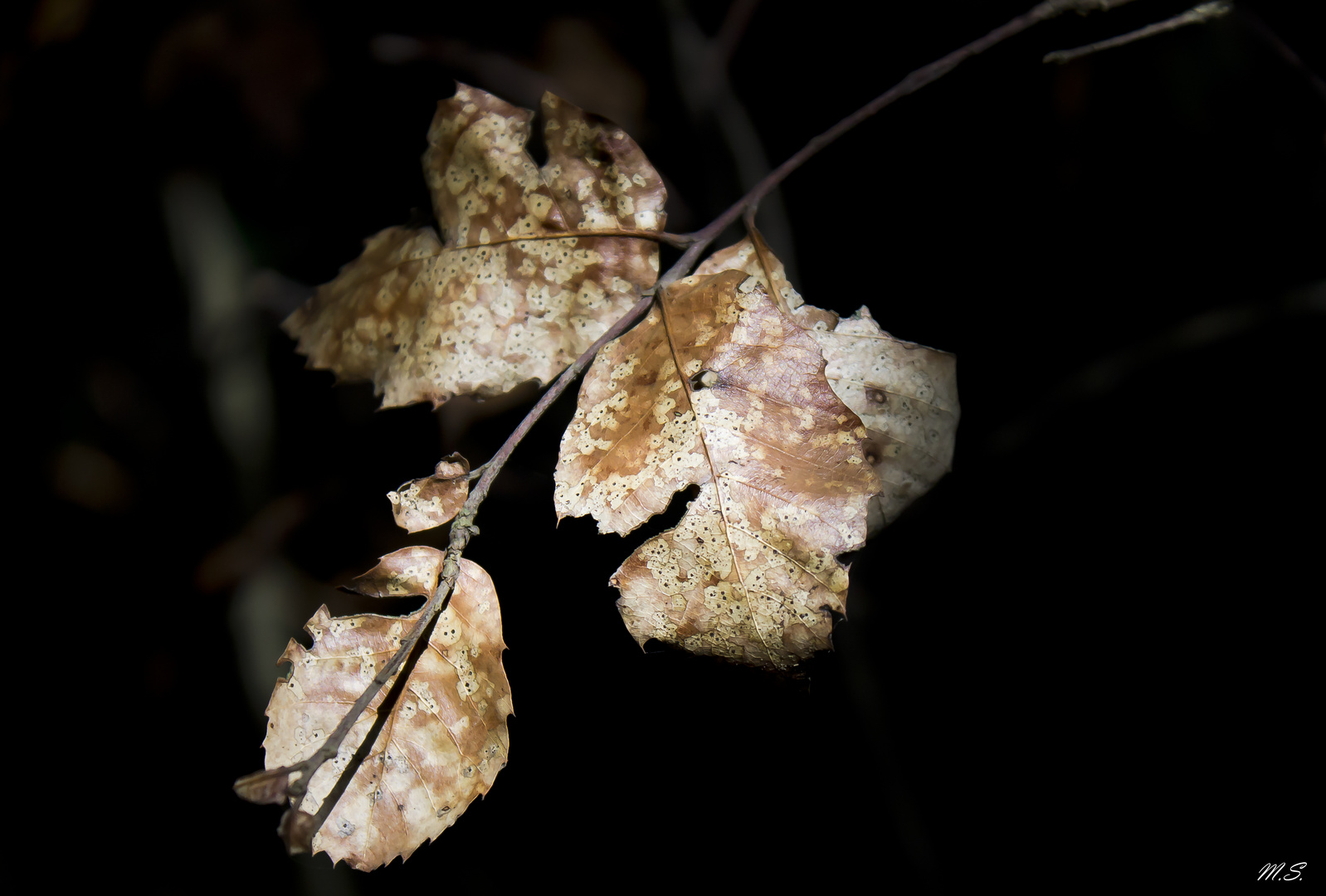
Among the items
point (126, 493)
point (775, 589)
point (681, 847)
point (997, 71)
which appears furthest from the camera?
point (126, 493)

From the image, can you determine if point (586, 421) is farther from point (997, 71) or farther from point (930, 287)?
point (997, 71)

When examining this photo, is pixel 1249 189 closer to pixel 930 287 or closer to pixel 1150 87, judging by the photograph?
pixel 1150 87

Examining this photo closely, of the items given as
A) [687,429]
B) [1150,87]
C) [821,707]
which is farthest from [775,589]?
[1150,87]

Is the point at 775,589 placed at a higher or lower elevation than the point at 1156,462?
higher

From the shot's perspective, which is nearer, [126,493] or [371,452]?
[371,452]

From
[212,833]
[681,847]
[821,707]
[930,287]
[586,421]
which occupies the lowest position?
[681,847]

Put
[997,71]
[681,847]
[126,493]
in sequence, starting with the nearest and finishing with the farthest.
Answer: [997,71], [681,847], [126,493]
